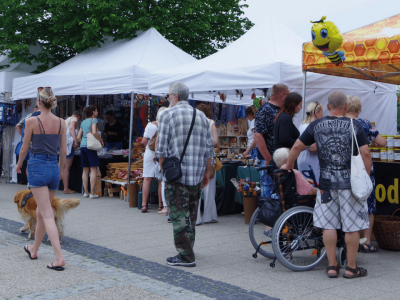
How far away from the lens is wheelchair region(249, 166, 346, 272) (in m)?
4.98

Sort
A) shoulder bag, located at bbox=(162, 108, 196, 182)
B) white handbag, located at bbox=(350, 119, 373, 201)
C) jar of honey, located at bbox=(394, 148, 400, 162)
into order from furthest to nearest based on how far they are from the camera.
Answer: jar of honey, located at bbox=(394, 148, 400, 162), shoulder bag, located at bbox=(162, 108, 196, 182), white handbag, located at bbox=(350, 119, 373, 201)

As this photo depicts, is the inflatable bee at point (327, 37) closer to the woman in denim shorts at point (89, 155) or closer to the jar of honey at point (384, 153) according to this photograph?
the jar of honey at point (384, 153)

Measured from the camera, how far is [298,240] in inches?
201

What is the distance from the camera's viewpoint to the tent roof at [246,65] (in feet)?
25.3

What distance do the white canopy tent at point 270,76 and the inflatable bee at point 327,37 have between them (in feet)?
5.05

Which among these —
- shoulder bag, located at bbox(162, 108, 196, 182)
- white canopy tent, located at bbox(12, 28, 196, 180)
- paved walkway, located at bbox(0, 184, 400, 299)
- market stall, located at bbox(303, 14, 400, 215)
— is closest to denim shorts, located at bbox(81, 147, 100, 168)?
white canopy tent, located at bbox(12, 28, 196, 180)

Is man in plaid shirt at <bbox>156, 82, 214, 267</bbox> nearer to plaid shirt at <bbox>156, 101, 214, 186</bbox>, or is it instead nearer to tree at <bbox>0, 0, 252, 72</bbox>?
plaid shirt at <bbox>156, 101, 214, 186</bbox>

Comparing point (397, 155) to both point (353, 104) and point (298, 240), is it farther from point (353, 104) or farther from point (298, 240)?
point (298, 240)

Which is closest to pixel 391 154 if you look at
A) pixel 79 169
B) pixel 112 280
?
pixel 112 280

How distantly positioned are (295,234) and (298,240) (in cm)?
7

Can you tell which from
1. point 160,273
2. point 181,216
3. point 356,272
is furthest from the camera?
point 181,216

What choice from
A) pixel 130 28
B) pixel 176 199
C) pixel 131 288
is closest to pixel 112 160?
pixel 130 28

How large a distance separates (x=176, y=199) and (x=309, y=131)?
1523mm

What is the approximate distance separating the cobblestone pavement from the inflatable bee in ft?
10.1
